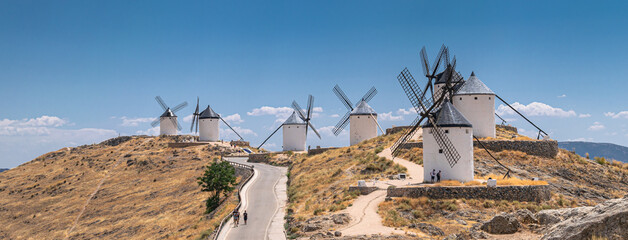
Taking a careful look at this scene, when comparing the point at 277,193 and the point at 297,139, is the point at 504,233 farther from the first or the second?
the point at 297,139

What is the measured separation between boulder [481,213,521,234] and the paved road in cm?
1182

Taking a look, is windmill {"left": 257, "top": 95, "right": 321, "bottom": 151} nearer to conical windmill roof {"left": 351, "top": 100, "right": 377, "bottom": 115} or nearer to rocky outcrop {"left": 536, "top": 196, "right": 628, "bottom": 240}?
conical windmill roof {"left": 351, "top": 100, "right": 377, "bottom": 115}

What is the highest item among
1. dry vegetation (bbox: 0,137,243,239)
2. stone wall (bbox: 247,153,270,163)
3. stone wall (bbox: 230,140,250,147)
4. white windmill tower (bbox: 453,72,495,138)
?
white windmill tower (bbox: 453,72,495,138)

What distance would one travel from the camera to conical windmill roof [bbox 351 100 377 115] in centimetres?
6034

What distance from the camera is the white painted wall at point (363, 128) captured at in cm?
6025

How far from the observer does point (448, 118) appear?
31031 millimetres

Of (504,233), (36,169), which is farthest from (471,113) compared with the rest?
(36,169)

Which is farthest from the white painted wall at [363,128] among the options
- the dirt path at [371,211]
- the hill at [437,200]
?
the dirt path at [371,211]

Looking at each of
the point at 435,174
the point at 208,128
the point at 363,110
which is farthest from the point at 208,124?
the point at 435,174

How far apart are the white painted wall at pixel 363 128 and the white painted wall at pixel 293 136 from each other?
35.9ft

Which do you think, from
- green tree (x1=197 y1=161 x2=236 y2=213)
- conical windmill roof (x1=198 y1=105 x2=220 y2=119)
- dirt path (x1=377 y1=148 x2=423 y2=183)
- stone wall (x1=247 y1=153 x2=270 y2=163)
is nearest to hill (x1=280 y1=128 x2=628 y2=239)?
dirt path (x1=377 y1=148 x2=423 y2=183)

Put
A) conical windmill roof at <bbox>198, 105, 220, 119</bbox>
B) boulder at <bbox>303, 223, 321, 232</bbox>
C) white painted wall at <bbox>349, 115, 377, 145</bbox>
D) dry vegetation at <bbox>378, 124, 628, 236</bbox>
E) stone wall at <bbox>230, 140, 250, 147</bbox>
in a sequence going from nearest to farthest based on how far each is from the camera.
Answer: boulder at <bbox>303, 223, 321, 232</bbox>, dry vegetation at <bbox>378, 124, 628, 236</bbox>, white painted wall at <bbox>349, 115, 377, 145</bbox>, conical windmill roof at <bbox>198, 105, 220, 119</bbox>, stone wall at <bbox>230, 140, 250, 147</bbox>

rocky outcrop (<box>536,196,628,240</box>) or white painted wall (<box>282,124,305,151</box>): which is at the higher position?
white painted wall (<box>282,124,305,151</box>)

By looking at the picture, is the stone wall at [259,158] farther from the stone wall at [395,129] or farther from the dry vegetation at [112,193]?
the stone wall at [395,129]
